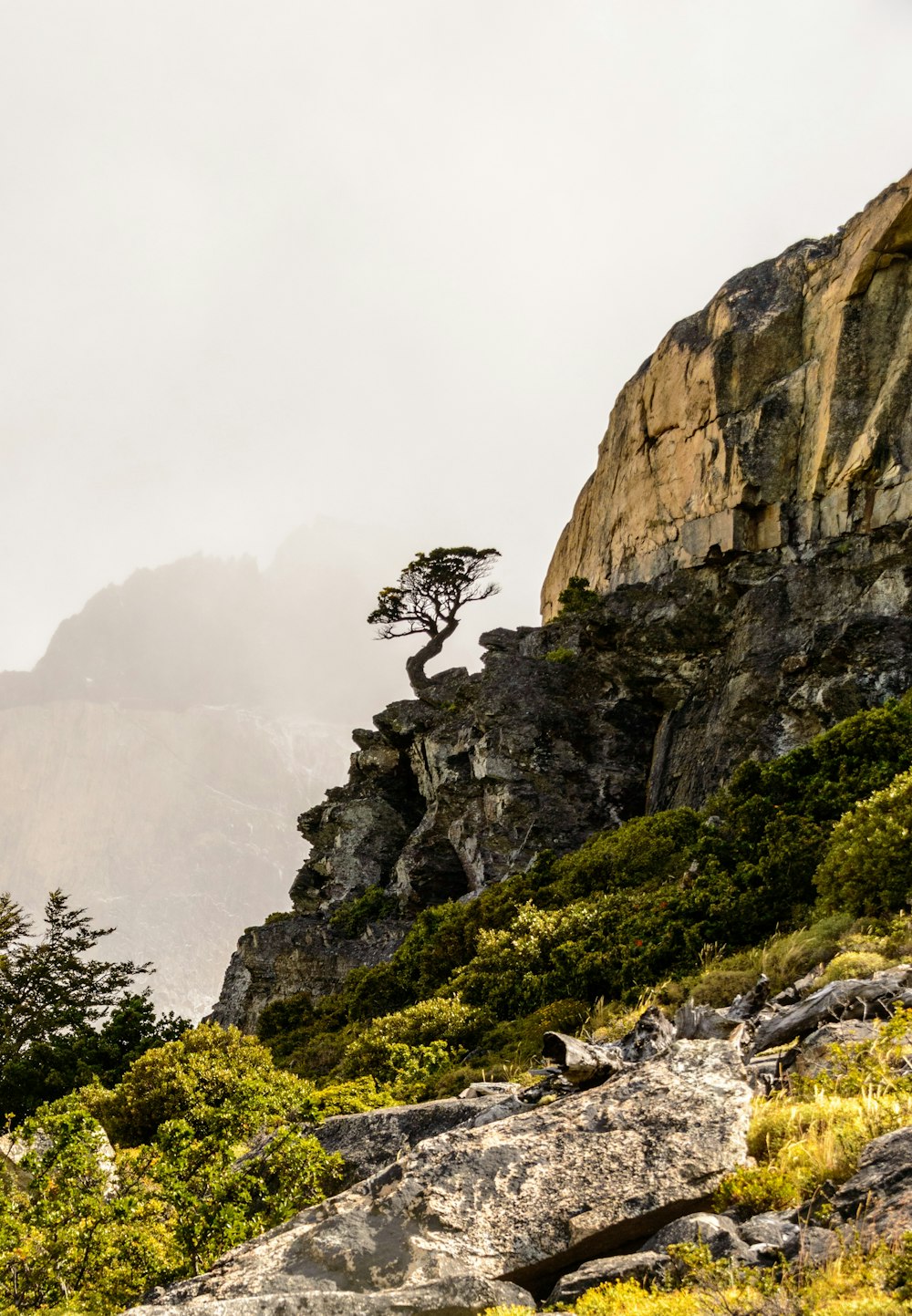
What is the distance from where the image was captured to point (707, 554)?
35.8m

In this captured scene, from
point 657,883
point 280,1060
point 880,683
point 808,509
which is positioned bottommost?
point 280,1060

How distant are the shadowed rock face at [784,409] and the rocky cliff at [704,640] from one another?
80 mm

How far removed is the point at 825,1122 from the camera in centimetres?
677

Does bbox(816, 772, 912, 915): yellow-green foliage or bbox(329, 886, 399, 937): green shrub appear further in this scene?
bbox(329, 886, 399, 937): green shrub

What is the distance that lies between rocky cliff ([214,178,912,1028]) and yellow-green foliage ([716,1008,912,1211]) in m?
18.4

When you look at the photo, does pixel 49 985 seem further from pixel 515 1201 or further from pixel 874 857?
pixel 515 1201

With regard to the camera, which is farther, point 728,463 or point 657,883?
point 728,463

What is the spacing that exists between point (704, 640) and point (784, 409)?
8764 mm

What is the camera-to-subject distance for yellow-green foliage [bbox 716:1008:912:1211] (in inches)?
247

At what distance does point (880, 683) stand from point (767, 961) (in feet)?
40.6

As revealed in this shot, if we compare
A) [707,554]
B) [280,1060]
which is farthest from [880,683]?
[280,1060]

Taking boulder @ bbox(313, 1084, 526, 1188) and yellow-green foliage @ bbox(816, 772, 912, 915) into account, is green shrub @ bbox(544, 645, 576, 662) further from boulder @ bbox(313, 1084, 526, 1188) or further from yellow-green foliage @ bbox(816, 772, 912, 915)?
boulder @ bbox(313, 1084, 526, 1188)

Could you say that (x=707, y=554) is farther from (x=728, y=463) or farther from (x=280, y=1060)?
(x=280, y=1060)

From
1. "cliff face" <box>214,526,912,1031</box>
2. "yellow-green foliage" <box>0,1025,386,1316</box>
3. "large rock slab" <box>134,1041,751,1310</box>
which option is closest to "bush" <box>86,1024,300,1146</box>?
"yellow-green foliage" <box>0,1025,386,1316</box>
